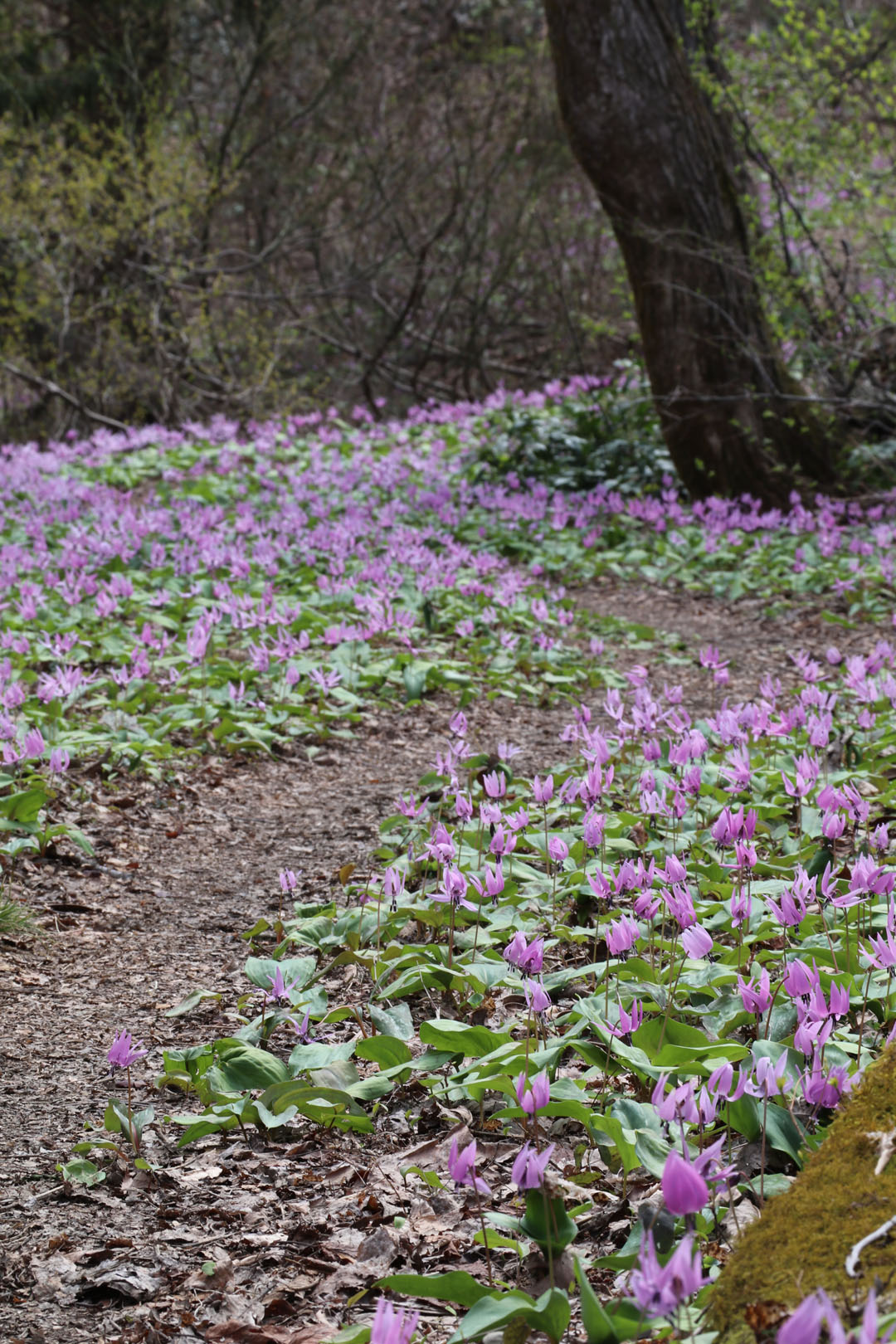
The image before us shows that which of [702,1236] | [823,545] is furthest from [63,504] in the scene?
[702,1236]

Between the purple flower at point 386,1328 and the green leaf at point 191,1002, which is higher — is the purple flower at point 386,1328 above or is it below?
above

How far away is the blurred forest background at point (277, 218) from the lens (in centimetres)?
1261

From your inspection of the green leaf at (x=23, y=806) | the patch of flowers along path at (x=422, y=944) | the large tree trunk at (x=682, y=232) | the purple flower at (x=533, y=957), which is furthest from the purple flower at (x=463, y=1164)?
the large tree trunk at (x=682, y=232)

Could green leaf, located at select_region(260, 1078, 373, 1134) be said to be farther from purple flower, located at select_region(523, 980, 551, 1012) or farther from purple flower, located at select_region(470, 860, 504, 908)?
purple flower, located at select_region(470, 860, 504, 908)

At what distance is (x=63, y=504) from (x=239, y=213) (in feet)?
26.5

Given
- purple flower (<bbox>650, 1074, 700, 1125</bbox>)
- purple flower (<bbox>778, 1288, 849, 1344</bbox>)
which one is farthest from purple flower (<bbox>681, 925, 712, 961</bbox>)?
purple flower (<bbox>778, 1288, 849, 1344</bbox>)

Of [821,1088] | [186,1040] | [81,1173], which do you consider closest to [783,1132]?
[821,1088]

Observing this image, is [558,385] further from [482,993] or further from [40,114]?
[482,993]

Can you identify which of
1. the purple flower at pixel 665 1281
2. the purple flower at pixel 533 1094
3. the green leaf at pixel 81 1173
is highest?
the purple flower at pixel 665 1281

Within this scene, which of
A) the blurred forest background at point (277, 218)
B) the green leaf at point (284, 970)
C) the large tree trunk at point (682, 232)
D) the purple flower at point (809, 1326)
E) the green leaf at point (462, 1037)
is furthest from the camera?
the blurred forest background at point (277, 218)

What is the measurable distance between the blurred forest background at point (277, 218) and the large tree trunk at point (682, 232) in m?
4.09

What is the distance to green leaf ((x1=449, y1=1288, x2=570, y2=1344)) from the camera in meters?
1.45

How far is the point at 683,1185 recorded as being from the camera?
124cm

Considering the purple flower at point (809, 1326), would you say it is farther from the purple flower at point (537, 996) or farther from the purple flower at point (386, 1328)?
the purple flower at point (537, 996)
